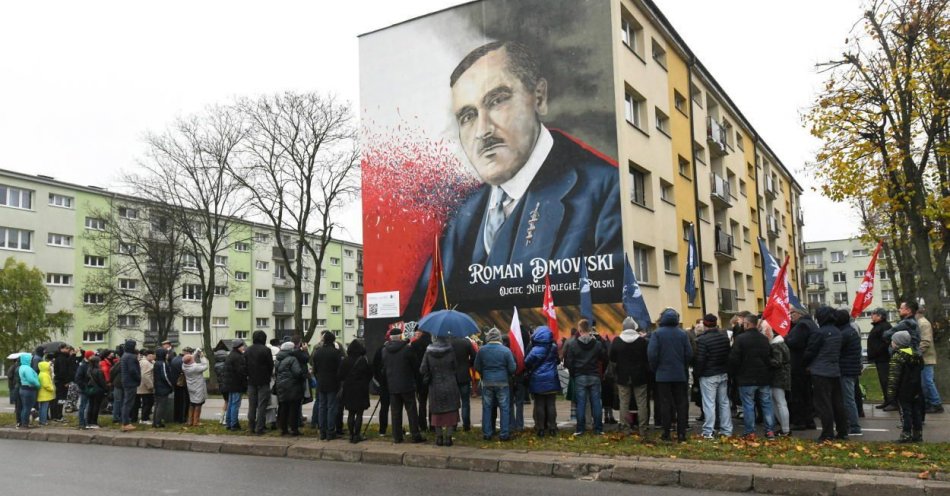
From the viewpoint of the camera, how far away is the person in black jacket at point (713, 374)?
10.3 meters

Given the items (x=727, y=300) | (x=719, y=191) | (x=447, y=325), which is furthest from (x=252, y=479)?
(x=719, y=191)

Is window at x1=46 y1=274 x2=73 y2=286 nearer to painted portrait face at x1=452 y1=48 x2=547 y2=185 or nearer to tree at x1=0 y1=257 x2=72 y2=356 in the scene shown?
tree at x1=0 y1=257 x2=72 y2=356

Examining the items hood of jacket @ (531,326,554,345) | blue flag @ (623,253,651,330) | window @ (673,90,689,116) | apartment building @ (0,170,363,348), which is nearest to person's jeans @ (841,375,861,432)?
blue flag @ (623,253,651,330)

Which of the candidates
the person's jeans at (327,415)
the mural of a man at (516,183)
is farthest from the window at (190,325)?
the person's jeans at (327,415)

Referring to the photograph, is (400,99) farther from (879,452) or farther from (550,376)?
(879,452)

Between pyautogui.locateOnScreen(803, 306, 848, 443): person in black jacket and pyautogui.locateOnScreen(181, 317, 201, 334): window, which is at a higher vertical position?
pyautogui.locateOnScreen(181, 317, 201, 334): window

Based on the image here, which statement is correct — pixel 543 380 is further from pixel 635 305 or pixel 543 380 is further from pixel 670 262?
pixel 670 262

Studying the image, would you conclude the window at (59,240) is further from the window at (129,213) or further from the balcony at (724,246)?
the balcony at (724,246)

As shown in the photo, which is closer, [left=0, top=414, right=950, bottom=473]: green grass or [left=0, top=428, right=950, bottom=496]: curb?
[left=0, top=428, right=950, bottom=496]: curb

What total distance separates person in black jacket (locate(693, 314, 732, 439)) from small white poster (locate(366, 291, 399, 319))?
16465mm

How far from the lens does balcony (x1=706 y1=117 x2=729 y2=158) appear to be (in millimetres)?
32406

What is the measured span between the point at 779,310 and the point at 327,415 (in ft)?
24.5

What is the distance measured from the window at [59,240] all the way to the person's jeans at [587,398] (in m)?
50.1

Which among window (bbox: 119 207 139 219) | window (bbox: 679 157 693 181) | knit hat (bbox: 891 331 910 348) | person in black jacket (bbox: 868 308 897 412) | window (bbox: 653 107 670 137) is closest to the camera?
knit hat (bbox: 891 331 910 348)
